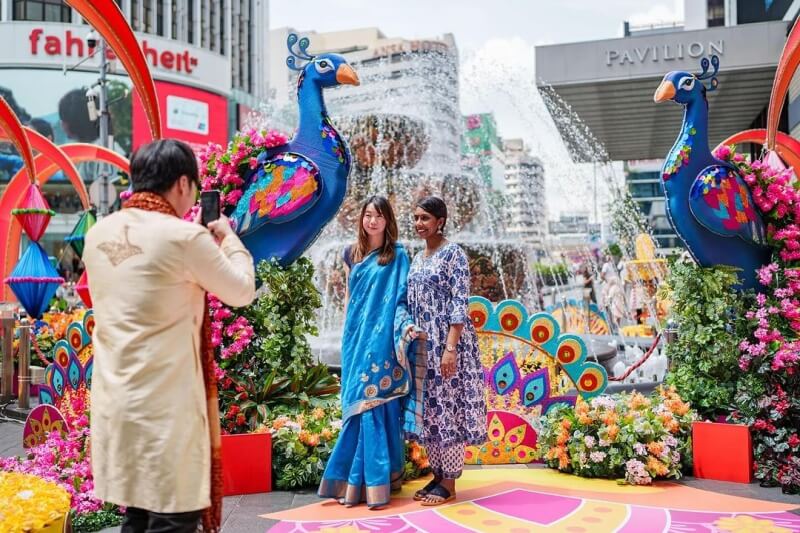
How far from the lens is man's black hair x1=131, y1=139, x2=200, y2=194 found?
7.41 ft

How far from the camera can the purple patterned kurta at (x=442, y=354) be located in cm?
403

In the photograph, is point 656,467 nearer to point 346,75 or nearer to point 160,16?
point 346,75

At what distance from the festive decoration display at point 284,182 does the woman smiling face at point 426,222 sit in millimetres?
1062

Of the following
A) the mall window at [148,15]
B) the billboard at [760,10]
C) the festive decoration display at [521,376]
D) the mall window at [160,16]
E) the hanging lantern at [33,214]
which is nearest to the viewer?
the festive decoration display at [521,376]

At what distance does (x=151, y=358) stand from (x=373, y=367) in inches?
75.1

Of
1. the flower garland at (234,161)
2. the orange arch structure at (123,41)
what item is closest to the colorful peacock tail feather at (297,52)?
the flower garland at (234,161)

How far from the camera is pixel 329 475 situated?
4.12 meters

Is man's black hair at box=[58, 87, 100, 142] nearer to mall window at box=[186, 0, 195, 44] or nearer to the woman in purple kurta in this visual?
mall window at box=[186, 0, 195, 44]

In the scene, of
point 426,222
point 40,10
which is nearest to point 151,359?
point 426,222

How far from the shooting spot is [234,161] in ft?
16.1

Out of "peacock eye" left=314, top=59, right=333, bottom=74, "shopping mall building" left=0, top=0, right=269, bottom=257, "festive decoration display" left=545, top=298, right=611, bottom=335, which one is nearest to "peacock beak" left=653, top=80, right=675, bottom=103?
"peacock eye" left=314, top=59, right=333, bottom=74

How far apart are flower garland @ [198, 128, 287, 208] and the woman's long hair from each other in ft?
3.81

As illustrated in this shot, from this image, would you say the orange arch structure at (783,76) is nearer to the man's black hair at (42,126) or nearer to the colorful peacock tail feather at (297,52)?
the colorful peacock tail feather at (297,52)

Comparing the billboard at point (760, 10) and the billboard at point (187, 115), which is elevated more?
the billboard at point (187, 115)
